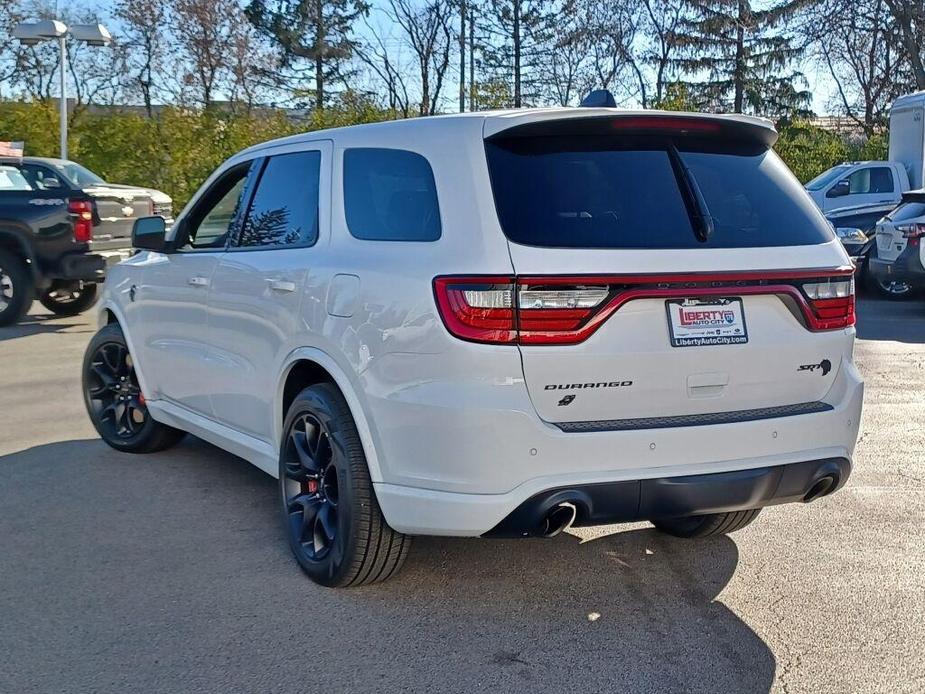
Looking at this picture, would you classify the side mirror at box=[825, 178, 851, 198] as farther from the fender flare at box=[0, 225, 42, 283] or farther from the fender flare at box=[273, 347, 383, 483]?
the fender flare at box=[273, 347, 383, 483]

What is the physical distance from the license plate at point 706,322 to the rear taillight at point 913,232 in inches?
406

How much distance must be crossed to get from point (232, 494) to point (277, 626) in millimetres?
1761

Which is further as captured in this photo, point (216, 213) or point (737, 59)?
point (737, 59)

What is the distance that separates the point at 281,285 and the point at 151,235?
1466mm

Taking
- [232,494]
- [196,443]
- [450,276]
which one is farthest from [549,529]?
[196,443]

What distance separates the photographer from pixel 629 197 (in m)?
3.74

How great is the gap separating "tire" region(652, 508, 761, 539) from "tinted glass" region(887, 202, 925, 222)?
9634 mm

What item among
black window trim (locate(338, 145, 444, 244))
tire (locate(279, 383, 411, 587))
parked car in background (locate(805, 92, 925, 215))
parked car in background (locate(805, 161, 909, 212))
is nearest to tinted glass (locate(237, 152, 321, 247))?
black window trim (locate(338, 145, 444, 244))

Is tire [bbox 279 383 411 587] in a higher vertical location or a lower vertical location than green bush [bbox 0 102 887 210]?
lower

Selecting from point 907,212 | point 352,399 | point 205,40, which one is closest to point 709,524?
point 352,399

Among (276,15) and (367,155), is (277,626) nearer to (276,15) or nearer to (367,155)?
(367,155)

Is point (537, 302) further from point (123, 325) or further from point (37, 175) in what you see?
Result: point (37, 175)

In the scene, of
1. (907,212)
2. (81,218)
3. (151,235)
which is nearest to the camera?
(151,235)

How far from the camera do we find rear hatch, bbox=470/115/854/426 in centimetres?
347
